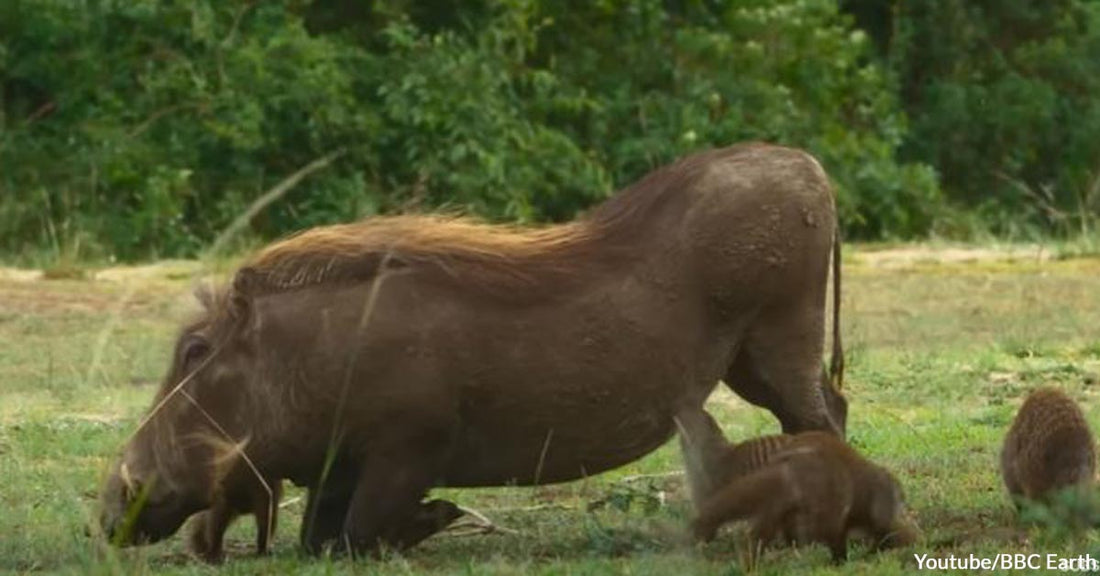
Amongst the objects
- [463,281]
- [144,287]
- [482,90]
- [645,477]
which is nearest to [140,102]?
[482,90]

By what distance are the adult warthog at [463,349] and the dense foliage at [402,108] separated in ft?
38.3

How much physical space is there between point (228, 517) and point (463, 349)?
78 cm

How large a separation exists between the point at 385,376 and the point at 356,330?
15 centimetres

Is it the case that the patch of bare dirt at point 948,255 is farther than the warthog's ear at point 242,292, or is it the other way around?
the patch of bare dirt at point 948,255

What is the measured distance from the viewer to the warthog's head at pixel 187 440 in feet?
22.2

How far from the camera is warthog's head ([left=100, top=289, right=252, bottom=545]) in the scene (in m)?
6.77

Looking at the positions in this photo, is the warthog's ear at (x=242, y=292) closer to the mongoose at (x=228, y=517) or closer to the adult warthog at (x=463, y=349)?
the adult warthog at (x=463, y=349)

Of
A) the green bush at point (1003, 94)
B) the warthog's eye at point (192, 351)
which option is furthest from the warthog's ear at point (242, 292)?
the green bush at point (1003, 94)

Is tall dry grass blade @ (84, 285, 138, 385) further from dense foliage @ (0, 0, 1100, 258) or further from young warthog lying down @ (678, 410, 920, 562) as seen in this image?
dense foliage @ (0, 0, 1100, 258)

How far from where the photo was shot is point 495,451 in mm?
6875

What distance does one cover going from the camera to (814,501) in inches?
254

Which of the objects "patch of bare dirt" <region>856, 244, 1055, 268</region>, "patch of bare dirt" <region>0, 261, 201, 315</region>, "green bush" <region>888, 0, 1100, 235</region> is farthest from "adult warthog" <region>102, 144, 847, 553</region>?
"green bush" <region>888, 0, 1100, 235</region>

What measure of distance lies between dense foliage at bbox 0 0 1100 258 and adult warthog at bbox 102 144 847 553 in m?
11.7

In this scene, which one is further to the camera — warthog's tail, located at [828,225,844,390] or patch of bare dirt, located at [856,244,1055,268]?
patch of bare dirt, located at [856,244,1055,268]
